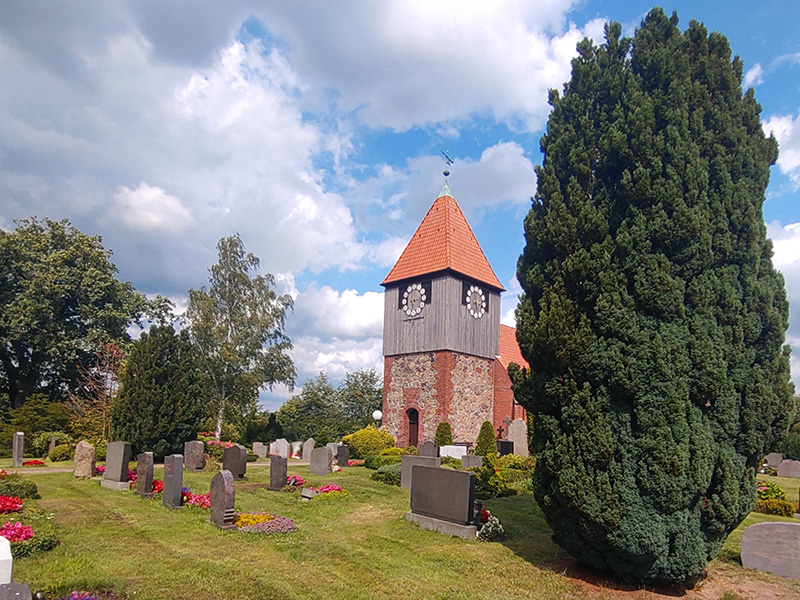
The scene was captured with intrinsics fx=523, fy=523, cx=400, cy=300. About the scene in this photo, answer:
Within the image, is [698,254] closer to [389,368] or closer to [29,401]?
[389,368]

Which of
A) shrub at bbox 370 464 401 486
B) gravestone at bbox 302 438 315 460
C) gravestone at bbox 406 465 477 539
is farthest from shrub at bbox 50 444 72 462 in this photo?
gravestone at bbox 406 465 477 539

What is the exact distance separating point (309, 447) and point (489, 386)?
9.55m

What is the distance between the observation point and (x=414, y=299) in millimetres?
25547

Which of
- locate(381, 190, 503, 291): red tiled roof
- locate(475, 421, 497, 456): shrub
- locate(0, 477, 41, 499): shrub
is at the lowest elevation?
locate(0, 477, 41, 499): shrub

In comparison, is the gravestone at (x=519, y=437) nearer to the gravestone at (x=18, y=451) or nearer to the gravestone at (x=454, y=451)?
the gravestone at (x=454, y=451)

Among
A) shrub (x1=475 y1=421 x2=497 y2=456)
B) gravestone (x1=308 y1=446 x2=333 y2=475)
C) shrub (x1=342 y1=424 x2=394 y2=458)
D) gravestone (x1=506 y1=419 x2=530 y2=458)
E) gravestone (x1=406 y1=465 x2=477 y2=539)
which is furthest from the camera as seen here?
shrub (x1=342 y1=424 x2=394 y2=458)

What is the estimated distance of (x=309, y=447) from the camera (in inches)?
853

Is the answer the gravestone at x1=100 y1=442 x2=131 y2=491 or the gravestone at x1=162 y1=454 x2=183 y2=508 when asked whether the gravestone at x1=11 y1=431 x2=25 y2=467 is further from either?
the gravestone at x1=162 y1=454 x2=183 y2=508

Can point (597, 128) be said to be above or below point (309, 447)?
above

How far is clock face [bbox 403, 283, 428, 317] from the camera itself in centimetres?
2522

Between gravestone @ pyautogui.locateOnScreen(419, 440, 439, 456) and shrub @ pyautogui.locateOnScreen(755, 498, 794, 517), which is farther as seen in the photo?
gravestone @ pyautogui.locateOnScreen(419, 440, 439, 456)

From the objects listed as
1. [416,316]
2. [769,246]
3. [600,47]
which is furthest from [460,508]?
[416,316]

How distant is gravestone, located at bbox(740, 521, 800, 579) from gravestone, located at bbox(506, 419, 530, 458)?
14080 millimetres

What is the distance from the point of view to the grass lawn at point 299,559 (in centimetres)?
569
